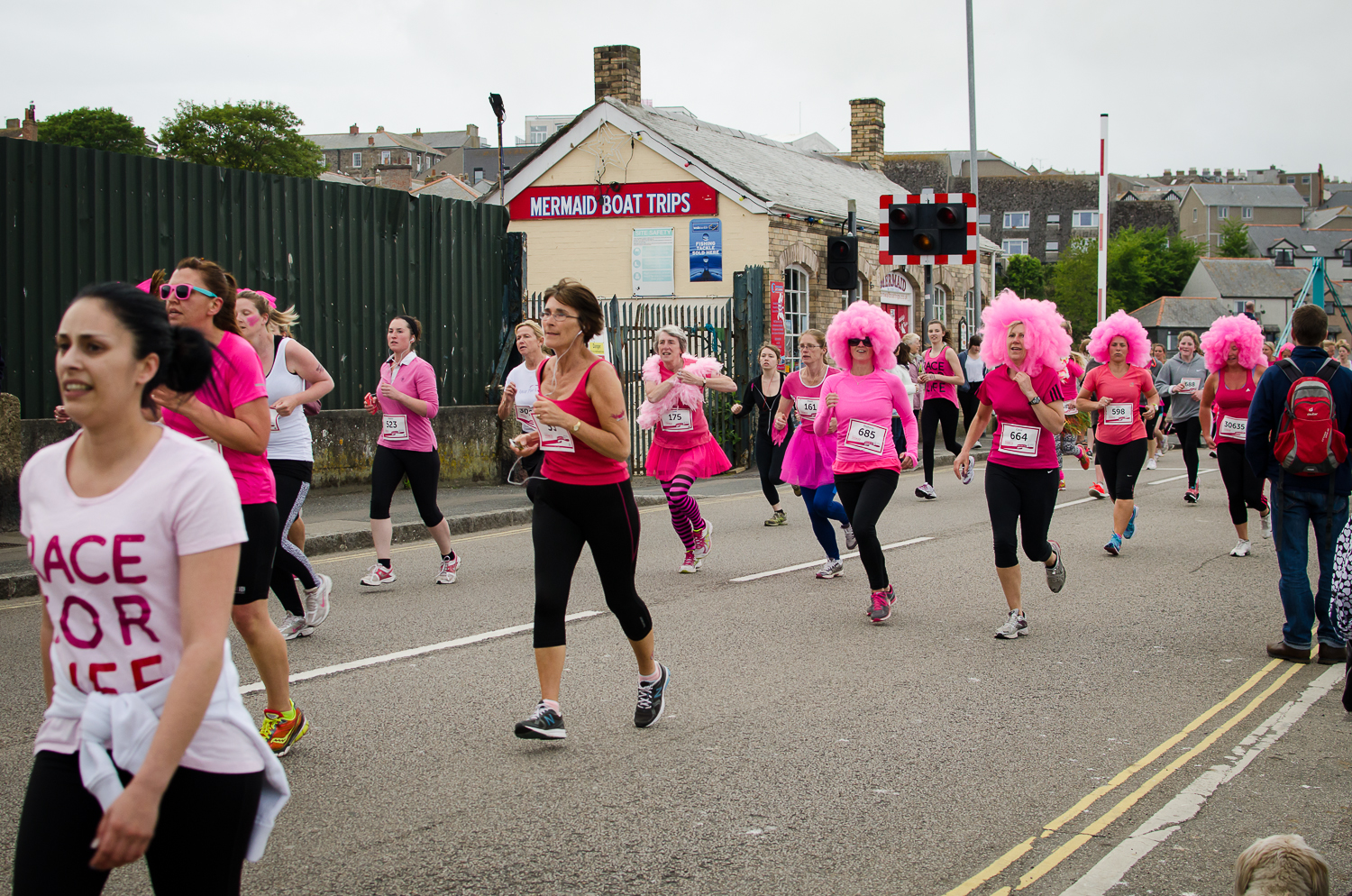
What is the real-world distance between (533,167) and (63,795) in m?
22.4

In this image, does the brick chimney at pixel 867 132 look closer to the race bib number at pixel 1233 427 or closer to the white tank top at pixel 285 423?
the race bib number at pixel 1233 427

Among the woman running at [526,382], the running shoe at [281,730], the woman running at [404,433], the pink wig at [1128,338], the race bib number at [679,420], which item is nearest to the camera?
the running shoe at [281,730]

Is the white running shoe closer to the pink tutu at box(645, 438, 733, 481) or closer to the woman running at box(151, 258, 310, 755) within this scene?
the woman running at box(151, 258, 310, 755)

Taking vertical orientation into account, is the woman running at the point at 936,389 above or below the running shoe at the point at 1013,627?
above

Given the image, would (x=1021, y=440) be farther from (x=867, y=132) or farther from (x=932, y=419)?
(x=867, y=132)

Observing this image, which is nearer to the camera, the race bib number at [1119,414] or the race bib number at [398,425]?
the race bib number at [398,425]

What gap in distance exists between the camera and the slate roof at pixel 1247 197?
12744 cm

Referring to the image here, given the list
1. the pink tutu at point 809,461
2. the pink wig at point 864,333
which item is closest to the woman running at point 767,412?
the pink tutu at point 809,461

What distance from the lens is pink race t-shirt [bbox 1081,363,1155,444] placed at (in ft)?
33.6

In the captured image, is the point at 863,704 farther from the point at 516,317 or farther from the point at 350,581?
the point at 516,317

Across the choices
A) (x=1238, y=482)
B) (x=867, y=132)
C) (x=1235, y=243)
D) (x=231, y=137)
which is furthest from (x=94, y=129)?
(x=1235, y=243)

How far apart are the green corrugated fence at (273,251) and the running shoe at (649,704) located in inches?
334

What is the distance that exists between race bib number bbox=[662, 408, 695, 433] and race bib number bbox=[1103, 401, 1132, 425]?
366 cm

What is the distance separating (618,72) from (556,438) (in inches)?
830
